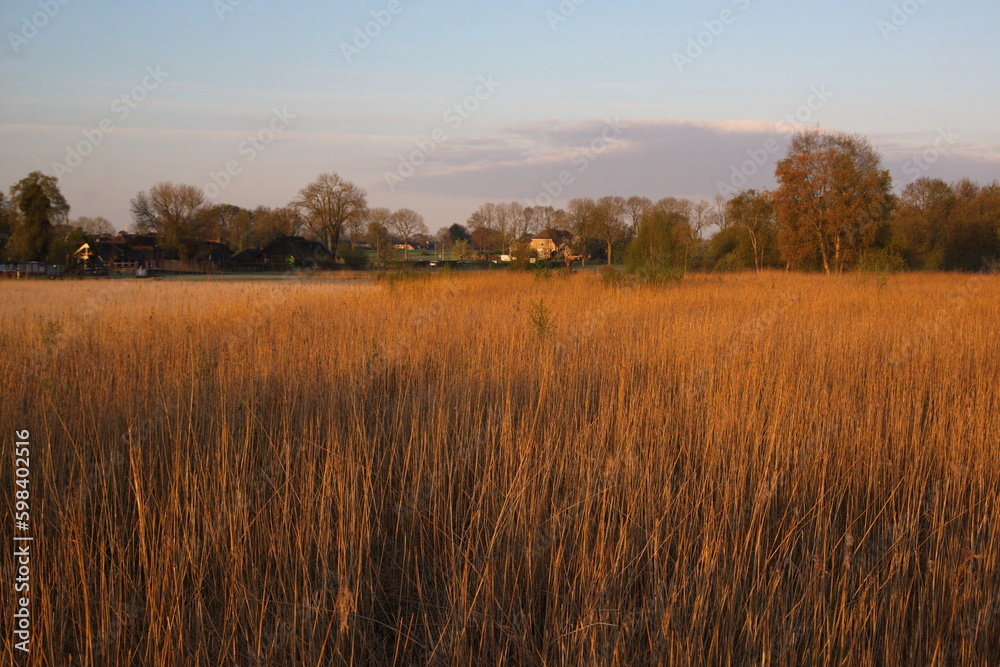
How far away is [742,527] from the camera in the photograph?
2834 millimetres

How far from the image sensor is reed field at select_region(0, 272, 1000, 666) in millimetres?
2230

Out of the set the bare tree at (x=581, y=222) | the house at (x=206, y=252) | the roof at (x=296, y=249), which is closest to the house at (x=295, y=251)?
the roof at (x=296, y=249)

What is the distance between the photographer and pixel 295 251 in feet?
183

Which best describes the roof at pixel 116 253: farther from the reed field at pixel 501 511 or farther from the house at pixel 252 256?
the reed field at pixel 501 511

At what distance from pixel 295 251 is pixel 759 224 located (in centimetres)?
4065

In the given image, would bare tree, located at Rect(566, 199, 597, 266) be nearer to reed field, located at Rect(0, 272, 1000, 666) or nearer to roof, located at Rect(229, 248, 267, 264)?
reed field, located at Rect(0, 272, 1000, 666)

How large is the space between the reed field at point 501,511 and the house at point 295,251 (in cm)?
5046

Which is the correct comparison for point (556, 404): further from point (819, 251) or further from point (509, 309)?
point (819, 251)

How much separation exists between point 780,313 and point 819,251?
2245 cm

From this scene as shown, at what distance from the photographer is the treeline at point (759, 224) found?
2205 cm

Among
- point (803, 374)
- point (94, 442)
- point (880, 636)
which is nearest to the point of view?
point (880, 636)

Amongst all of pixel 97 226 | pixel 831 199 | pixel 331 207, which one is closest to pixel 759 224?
pixel 831 199

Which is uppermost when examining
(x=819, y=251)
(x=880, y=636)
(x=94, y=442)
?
(x=819, y=251)

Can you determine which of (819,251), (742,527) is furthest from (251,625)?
(819,251)
